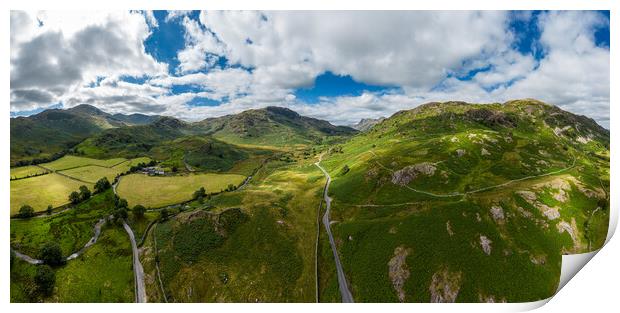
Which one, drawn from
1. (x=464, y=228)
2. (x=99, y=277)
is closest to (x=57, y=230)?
(x=99, y=277)

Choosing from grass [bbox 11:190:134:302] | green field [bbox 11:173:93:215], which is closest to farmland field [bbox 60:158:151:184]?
green field [bbox 11:173:93:215]

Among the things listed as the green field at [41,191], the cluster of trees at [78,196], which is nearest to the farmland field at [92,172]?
the green field at [41,191]

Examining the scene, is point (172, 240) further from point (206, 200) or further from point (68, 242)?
point (206, 200)

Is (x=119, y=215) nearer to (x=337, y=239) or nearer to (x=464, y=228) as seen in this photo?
(x=337, y=239)

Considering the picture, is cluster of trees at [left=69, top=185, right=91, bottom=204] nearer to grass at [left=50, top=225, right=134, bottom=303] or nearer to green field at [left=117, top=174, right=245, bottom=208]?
green field at [left=117, top=174, right=245, bottom=208]

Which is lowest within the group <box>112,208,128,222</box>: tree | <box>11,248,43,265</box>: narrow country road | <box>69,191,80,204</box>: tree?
<box>11,248,43,265</box>: narrow country road
